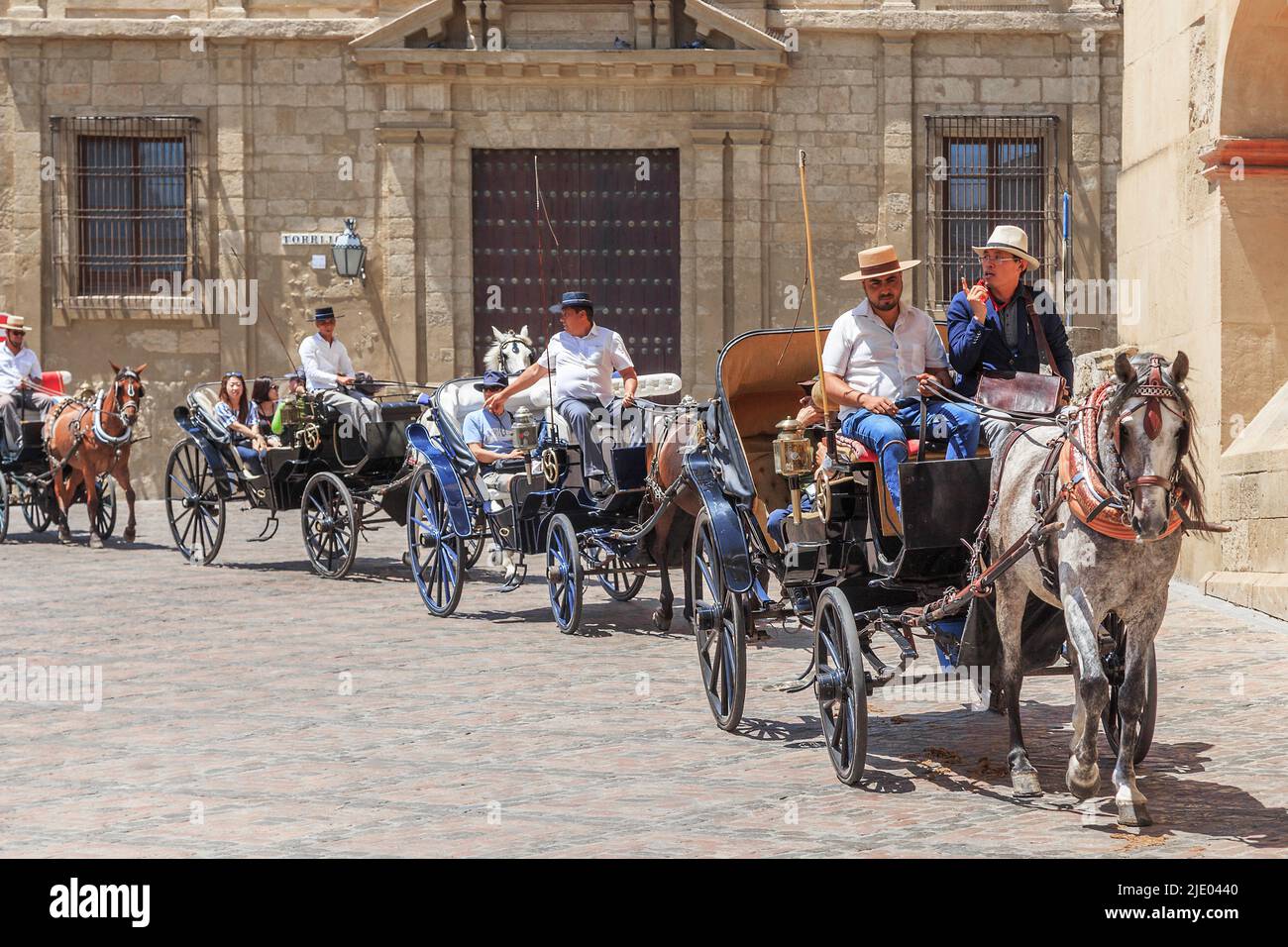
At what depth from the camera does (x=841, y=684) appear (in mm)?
6629

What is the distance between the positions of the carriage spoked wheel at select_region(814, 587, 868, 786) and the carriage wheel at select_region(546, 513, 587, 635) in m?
3.74

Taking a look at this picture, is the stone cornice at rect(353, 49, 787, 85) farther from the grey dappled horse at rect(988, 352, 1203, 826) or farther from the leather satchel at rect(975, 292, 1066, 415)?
the grey dappled horse at rect(988, 352, 1203, 826)

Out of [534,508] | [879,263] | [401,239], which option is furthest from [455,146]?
[879,263]

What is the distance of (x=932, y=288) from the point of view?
73.7 feet

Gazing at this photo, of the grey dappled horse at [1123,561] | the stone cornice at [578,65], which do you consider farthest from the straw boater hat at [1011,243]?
the stone cornice at [578,65]

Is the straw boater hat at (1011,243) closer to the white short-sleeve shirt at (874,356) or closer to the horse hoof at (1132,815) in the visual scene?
the white short-sleeve shirt at (874,356)

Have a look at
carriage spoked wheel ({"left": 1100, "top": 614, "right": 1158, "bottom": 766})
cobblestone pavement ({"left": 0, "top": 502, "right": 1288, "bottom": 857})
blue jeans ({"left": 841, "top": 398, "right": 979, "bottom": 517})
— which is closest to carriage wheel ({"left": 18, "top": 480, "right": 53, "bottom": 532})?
cobblestone pavement ({"left": 0, "top": 502, "right": 1288, "bottom": 857})

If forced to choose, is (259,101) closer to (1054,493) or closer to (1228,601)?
(1228,601)

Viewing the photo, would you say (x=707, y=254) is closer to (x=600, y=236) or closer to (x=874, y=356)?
(x=600, y=236)

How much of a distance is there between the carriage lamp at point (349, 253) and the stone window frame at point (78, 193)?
1828 mm

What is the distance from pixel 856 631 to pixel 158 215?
1772cm

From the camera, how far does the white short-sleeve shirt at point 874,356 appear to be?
7293mm

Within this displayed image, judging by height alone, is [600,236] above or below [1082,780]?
above

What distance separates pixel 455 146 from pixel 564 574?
41.5 feet
